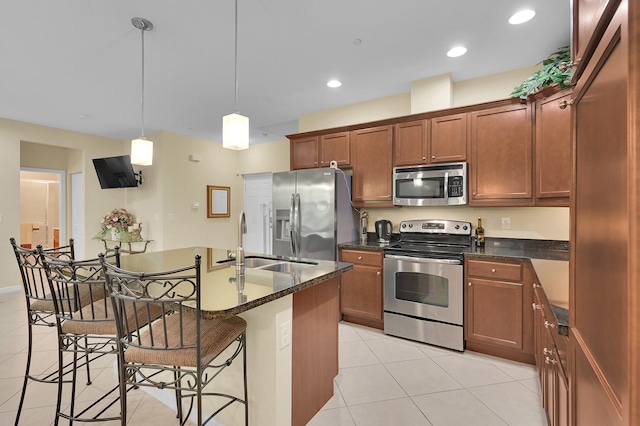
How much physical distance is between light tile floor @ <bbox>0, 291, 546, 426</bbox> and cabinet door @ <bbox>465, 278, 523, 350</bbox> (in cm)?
20

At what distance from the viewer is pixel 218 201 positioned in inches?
251

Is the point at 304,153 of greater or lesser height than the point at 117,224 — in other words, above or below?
above

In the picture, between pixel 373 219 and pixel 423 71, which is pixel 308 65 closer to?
pixel 423 71

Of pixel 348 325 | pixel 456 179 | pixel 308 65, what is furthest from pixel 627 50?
pixel 348 325

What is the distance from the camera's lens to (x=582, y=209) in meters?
0.92

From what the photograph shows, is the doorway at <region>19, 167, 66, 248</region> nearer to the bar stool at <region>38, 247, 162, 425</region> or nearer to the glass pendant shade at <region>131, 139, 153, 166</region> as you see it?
the glass pendant shade at <region>131, 139, 153, 166</region>

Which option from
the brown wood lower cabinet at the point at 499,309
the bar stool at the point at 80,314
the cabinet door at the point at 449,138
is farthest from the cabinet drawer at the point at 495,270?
the bar stool at the point at 80,314

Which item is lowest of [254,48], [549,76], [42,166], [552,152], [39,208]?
[39,208]

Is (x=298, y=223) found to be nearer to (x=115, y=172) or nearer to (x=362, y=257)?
(x=362, y=257)

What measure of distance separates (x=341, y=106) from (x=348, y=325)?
9.35 feet

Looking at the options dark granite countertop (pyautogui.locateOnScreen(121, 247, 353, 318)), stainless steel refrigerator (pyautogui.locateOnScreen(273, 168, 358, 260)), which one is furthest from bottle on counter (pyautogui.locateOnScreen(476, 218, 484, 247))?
dark granite countertop (pyautogui.locateOnScreen(121, 247, 353, 318))

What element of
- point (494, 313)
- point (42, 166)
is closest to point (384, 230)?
point (494, 313)

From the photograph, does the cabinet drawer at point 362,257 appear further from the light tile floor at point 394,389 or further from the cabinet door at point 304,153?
the cabinet door at point 304,153

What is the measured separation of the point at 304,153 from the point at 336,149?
1.59 ft
